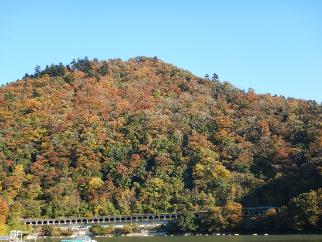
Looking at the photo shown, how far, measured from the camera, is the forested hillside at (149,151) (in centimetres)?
8744

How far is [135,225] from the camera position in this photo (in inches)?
3324

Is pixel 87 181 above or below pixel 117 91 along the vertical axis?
below

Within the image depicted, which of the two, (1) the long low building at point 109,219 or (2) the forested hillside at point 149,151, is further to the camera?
(2) the forested hillside at point 149,151

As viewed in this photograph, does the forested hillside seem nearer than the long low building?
No

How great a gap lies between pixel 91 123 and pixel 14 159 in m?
16.3

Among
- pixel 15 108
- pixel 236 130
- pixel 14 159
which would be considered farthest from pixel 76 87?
pixel 236 130

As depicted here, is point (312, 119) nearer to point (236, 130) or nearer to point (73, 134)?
point (236, 130)

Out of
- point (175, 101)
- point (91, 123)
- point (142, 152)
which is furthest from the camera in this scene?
point (175, 101)

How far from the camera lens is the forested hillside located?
287 ft

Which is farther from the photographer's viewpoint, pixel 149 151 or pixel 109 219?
pixel 149 151

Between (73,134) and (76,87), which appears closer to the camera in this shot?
(73,134)

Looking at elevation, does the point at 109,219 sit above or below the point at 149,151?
below

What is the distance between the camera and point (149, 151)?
98125mm

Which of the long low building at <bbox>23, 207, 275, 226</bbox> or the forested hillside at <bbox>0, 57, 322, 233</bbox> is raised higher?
the forested hillside at <bbox>0, 57, 322, 233</bbox>
